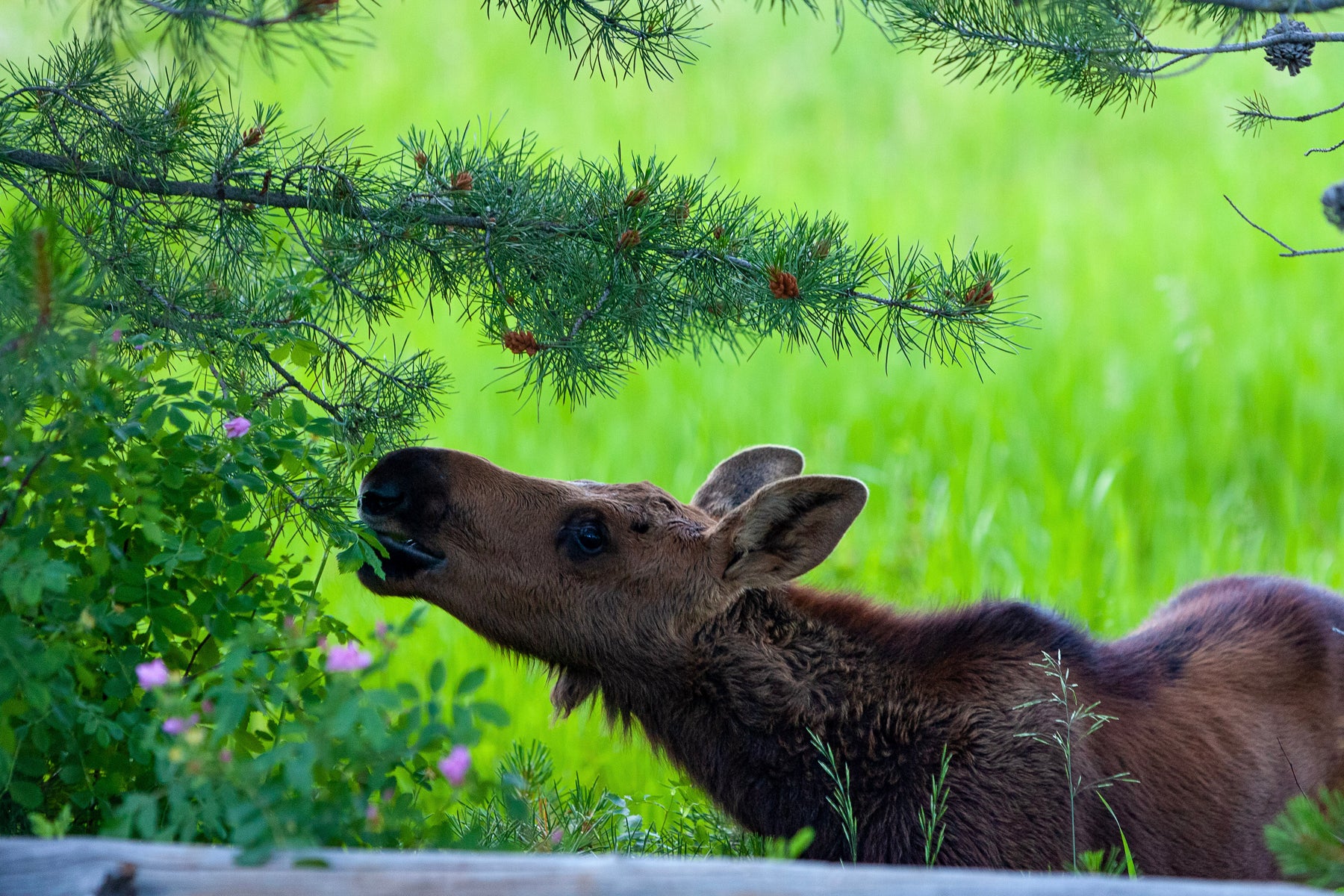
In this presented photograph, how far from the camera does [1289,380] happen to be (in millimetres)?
7082

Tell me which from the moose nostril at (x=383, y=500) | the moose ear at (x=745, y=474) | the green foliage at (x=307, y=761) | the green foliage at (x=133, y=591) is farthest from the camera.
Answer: the moose ear at (x=745, y=474)

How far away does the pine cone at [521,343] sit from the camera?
299 centimetres

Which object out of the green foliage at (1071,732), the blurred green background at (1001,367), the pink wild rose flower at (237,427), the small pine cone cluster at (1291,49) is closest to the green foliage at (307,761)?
the pink wild rose flower at (237,427)

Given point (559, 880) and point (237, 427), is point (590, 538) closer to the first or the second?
point (237, 427)

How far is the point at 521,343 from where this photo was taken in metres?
2.99

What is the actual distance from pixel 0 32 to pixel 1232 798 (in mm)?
12043

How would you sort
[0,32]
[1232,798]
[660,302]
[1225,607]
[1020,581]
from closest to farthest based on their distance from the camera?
[660,302], [1232,798], [1225,607], [1020,581], [0,32]

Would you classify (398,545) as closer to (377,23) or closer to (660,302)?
(660,302)

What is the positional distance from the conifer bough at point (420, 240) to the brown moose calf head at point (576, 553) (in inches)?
13.6

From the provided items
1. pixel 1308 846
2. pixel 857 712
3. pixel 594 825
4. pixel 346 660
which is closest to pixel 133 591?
pixel 346 660

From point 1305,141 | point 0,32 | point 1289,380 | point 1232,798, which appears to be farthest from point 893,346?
point 0,32

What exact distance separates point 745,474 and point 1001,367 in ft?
15.0

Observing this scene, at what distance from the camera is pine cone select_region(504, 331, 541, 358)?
2988 millimetres

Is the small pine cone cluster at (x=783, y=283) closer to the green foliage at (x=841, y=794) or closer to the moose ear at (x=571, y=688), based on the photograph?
the green foliage at (x=841, y=794)
